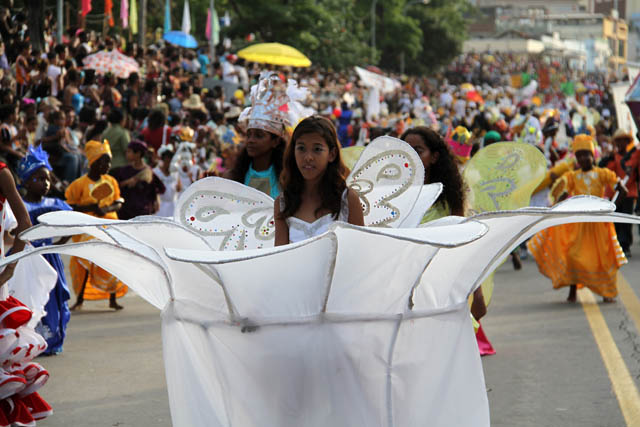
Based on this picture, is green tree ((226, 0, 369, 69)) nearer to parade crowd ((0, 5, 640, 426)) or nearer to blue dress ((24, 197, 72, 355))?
parade crowd ((0, 5, 640, 426))

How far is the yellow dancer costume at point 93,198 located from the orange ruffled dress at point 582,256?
12.9 feet

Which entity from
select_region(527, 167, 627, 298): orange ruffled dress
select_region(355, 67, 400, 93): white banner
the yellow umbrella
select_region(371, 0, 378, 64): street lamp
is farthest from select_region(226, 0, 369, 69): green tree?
select_region(527, 167, 627, 298): orange ruffled dress

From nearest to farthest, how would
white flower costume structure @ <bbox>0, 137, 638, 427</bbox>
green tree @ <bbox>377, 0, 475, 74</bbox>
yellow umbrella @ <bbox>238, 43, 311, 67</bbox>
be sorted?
white flower costume structure @ <bbox>0, 137, 638, 427</bbox> → yellow umbrella @ <bbox>238, 43, 311, 67</bbox> → green tree @ <bbox>377, 0, 475, 74</bbox>

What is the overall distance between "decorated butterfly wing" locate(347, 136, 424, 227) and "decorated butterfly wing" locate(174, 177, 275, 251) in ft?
1.36

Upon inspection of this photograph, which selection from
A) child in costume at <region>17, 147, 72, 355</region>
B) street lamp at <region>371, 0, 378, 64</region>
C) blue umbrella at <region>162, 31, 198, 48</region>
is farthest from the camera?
street lamp at <region>371, 0, 378, 64</region>

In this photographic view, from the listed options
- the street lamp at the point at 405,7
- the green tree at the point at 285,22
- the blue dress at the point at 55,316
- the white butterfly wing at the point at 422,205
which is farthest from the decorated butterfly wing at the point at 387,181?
the street lamp at the point at 405,7

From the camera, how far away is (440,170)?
654 cm

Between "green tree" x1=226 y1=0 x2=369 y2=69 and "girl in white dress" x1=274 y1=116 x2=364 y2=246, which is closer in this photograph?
"girl in white dress" x1=274 y1=116 x2=364 y2=246

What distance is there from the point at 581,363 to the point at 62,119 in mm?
8248

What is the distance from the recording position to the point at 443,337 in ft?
14.1

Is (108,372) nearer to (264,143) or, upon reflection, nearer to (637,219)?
(264,143)

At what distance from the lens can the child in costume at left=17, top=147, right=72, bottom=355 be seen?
24.0 feet

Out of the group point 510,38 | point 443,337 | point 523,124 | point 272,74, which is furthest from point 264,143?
point 510,38

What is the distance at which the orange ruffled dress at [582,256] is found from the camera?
1070 cm
